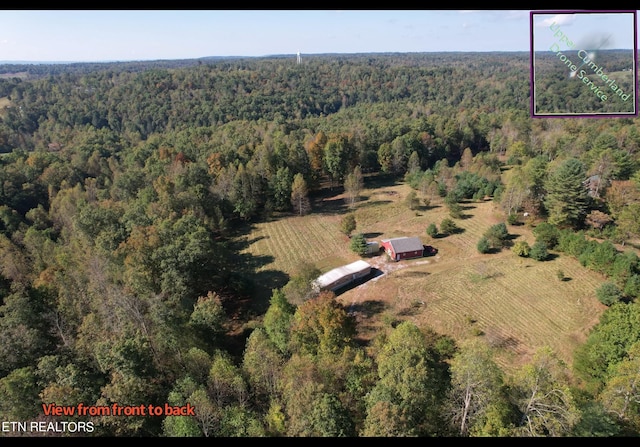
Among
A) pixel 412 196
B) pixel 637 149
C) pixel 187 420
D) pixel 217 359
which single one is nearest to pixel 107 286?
pixel 217 359

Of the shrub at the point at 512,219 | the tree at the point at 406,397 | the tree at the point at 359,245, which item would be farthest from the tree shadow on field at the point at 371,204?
the tree at the point at 406,397

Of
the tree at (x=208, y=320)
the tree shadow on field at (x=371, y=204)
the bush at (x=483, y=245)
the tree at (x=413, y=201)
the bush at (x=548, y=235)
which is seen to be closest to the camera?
the tree at (x=208, y=320)

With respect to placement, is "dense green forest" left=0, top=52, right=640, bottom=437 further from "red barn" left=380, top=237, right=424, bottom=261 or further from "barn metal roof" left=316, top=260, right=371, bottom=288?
"red barn" left=380, top=237, right=424, bottom=261

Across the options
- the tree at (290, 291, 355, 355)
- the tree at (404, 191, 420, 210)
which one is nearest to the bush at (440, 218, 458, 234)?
the tree at (404, 191, 420, 210)

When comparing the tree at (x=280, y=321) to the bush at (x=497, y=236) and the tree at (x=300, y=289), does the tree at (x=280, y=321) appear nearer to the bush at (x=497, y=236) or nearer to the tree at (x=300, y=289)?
the tree at (x=300, y=289)

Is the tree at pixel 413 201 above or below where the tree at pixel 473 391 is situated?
above

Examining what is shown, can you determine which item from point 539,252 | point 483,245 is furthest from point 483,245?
point 539,252
